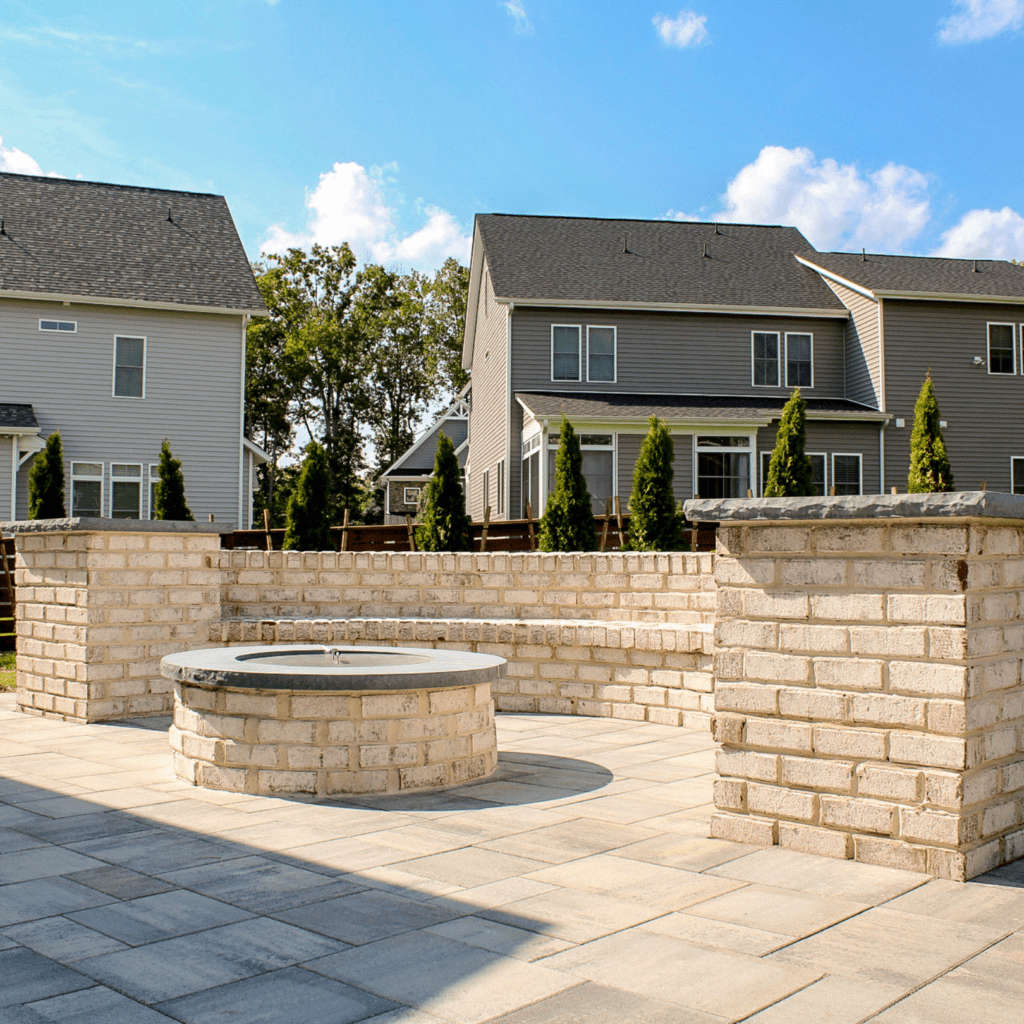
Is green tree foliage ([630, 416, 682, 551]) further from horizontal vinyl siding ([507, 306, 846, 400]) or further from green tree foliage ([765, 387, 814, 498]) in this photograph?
horizontal vinyl siding ([507, 306, 846, 400])

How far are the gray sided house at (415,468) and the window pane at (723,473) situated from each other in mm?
14907

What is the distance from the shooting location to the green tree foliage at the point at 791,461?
18094 millimetres

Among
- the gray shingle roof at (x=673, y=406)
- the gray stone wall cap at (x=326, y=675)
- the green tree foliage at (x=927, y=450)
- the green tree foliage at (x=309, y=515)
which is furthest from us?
the gray shingle roof at (x=673, y=406)

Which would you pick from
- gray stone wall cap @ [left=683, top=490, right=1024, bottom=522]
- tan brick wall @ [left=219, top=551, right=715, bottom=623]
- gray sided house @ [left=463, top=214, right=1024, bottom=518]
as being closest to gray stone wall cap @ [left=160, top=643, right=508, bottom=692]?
gray stone wall cap @ [left=683, top=490, right=1024, bottom=522]

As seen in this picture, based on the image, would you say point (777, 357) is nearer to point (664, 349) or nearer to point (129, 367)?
point (664, 349)

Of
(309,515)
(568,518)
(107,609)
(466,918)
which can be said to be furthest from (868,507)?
(309,515)

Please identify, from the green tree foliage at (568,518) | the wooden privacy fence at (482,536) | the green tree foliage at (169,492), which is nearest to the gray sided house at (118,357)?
the green tree foliage at (169,492)

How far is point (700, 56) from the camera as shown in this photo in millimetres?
12938

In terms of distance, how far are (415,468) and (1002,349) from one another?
67.9 ft

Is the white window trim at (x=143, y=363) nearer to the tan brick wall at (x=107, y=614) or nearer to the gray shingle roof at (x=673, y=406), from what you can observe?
the gray shingle roof at (x=673, y=406)

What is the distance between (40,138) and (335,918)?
48.7 feet

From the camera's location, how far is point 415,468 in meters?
36.9

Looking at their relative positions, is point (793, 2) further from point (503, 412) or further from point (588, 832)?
point (503, 412)

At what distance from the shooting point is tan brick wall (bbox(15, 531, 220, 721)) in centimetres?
913
